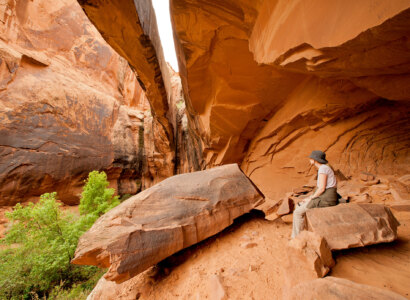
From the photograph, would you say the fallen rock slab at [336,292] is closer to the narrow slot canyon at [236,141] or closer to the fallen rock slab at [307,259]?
the narrow slot canyon at [236,141]

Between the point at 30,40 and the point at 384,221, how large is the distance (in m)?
16.1

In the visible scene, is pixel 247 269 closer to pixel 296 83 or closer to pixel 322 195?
pixel 322 195

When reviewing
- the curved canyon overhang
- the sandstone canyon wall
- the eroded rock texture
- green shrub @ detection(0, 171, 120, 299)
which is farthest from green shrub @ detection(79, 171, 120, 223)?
the eroded rock texture

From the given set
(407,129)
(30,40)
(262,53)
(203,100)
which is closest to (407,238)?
(262,53)

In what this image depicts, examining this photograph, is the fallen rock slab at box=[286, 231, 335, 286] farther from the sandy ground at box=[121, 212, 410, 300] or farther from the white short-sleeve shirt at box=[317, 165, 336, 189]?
the white short-sleeve shirt at box=[317, 165, 336, 189]

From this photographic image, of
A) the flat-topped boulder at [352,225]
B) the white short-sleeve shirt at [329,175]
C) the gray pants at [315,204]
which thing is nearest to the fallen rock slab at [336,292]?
the flat-topped boulder at [352,225]

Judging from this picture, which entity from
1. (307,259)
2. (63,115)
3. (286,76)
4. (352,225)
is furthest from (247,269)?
(63,115)

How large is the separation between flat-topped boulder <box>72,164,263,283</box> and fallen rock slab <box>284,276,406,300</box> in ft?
4.63

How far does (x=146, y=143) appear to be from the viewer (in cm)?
1328

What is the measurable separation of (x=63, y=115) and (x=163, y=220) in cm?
1072

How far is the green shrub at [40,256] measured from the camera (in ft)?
14.2

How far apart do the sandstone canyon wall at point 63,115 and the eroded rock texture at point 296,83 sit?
3.83m

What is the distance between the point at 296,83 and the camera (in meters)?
5.08

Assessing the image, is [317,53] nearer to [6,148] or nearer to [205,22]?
[205,22]
